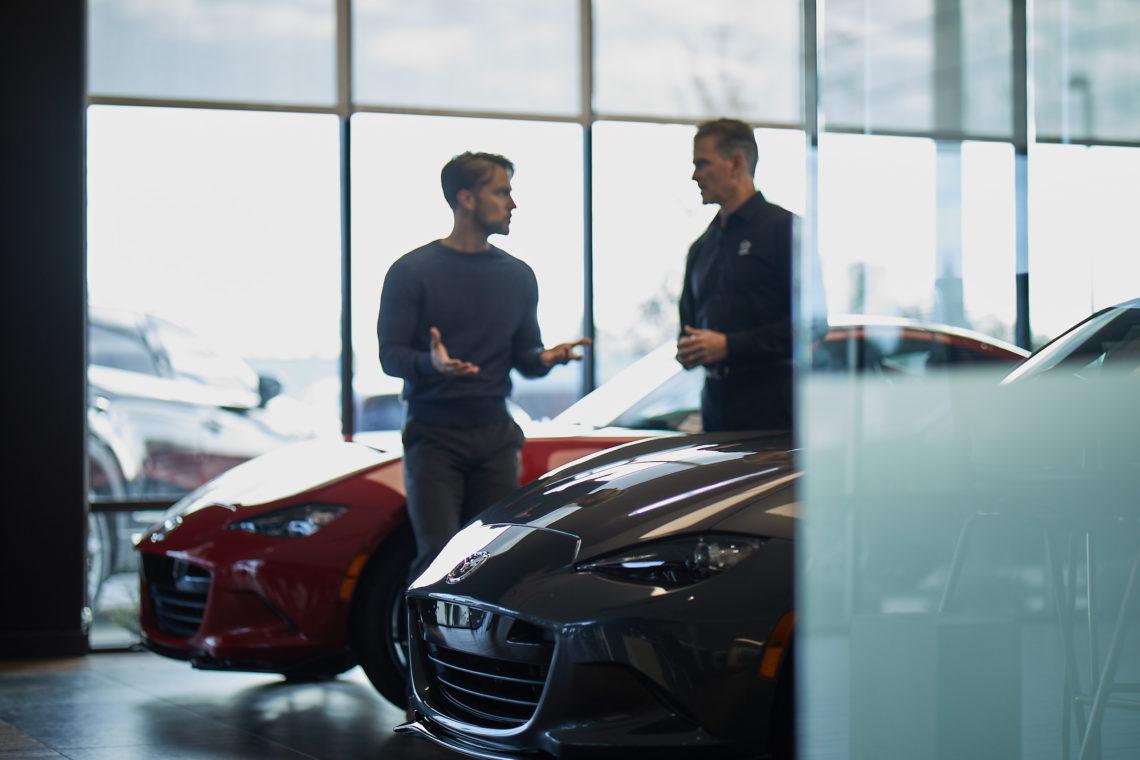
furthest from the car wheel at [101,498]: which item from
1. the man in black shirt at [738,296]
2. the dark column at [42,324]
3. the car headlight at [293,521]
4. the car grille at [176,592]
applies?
the man in black shirt at [738,296]

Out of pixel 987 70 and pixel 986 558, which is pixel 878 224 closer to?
pixel 987 70

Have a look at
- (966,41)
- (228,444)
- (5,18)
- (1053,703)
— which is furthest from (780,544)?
(5,18)

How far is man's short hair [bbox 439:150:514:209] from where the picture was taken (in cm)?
387

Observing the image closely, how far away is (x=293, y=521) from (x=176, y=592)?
486mm

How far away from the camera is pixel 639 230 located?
260 inches

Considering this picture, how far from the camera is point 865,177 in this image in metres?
1.74

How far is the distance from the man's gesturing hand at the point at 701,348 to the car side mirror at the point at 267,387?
3.03 meters

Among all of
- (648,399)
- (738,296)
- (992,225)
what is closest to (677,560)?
(992,225)

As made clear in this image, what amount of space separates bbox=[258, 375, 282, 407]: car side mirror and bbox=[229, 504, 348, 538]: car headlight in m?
2.18

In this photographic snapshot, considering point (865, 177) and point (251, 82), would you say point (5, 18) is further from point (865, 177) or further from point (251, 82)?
point (865, 177)

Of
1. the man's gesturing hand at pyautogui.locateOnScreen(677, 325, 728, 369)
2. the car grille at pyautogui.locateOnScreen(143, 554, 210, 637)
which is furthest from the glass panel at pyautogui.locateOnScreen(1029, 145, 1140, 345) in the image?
the car grille at pyautogui.locateOnScreen(143, 554, 210, 637)

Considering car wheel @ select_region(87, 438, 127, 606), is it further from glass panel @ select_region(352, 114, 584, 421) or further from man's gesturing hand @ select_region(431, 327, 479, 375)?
man's gesturing hand @ select_region(431, 327, 479, 375)

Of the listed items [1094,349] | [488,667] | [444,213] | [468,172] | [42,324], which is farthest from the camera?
[444,213]

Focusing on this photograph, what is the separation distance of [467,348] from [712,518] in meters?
1.44
